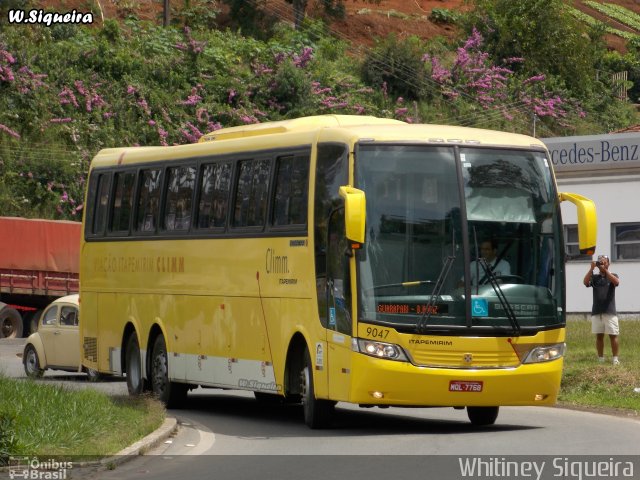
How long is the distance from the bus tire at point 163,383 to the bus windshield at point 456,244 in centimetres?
558

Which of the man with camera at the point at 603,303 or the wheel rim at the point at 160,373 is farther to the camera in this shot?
the man with camera at the point at 603,303

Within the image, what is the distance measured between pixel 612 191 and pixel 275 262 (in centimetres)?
2247

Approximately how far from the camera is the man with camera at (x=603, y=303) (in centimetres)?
2352

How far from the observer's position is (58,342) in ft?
88.3

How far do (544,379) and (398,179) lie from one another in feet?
8.75

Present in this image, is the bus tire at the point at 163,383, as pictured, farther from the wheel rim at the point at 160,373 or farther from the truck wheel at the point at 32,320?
the truck wheel at the point at 32,320

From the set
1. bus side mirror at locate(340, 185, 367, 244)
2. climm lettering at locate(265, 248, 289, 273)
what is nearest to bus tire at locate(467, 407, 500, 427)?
climm lettering at locate(265, 248, 289, 273)

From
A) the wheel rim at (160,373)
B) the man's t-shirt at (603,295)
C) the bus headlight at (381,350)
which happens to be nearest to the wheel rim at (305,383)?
the bus headlight at (381,350)

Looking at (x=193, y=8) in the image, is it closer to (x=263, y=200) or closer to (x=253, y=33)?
(x=253, y=33)

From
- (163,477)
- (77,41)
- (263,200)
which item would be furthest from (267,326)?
Result: (77,41)

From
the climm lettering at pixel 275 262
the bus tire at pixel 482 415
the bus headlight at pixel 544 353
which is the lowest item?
the bus tire at pixel 482 415

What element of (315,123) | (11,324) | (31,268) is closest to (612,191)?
(31,268)

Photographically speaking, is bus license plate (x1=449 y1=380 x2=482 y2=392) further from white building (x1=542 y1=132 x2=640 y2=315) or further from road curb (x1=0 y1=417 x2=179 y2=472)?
white building (x1=542 y1=132 x2=640 y2=315)

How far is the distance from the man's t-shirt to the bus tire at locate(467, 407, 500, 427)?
7046mm
